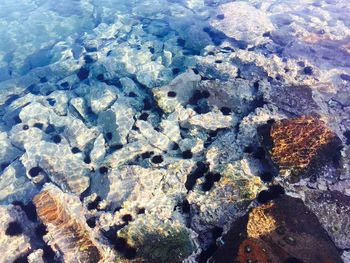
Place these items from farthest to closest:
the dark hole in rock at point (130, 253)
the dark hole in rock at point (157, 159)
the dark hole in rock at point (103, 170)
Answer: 1. the dark hole in rock at point (157, 159)
2. the dark hole in rock at point (103, 170)
3. the dark hole in rock at point (130, 253)

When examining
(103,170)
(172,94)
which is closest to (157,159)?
(103,170)

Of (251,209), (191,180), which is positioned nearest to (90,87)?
(191,180)

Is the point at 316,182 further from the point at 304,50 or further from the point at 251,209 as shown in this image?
the point at 304,50

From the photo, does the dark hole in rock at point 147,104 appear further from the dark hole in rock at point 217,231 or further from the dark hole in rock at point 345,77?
the dark hole in rock at point 345,77

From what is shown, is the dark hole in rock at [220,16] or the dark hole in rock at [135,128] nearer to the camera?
the dark hole in rock at [135,128]

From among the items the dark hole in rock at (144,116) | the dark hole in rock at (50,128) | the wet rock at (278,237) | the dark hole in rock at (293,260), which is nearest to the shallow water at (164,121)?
the dark hole in rock at (144,116)

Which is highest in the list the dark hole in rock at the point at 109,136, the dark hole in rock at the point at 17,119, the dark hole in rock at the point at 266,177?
the dark hole in rock at the point at 266,177

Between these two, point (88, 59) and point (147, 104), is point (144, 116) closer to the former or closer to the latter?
point (147, 104)

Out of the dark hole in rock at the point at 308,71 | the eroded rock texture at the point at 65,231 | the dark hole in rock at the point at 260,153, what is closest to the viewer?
the eroded rock texture at the point at 65,231
